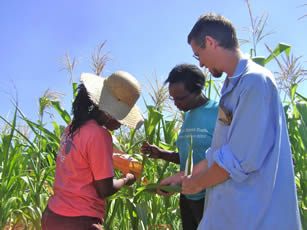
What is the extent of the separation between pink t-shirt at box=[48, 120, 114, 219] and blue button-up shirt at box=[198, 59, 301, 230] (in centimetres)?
54

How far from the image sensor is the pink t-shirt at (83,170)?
1.39 m

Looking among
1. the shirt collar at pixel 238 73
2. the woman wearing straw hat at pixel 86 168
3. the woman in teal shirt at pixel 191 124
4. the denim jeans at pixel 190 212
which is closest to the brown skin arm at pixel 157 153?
the woman in teal shirt at pixel 191 124

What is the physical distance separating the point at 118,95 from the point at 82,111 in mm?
190

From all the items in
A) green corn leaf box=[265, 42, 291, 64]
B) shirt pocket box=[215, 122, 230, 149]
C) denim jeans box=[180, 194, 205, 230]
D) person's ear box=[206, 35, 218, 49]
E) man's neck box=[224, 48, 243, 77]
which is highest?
person's ear box=[206, 35, 218, 49]

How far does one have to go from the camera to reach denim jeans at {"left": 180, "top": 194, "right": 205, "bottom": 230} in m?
1.71

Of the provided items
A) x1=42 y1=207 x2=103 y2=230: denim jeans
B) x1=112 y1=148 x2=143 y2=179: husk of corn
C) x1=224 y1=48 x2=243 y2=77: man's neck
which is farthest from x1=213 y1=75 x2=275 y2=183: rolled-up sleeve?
x1=112 y1=148 x2=143 y2=179: husk of corn

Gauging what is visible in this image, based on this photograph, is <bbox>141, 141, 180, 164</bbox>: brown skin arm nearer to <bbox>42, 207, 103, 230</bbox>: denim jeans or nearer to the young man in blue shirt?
<bbox>42, 207, 103, 230</bbox>: denim jeans

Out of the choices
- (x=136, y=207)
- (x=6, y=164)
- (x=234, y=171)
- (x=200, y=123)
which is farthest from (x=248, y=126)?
(x=6, y=164)

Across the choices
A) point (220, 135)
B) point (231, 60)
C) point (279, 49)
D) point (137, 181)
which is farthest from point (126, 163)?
point (279, 49)

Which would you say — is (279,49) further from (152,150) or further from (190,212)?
(190,212)

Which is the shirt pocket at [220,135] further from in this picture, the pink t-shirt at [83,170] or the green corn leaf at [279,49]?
the green corn leaf at [279,49]

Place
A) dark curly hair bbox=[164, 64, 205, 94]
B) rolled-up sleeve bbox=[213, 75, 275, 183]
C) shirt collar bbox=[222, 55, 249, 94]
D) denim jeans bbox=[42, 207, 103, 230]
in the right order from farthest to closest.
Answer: dark curly hair bbox=[164, 64, 205, 94] → denim jeans bbox=[42, 207, 103, 230] → shirt collar bbox=[222, 55, 249, 94] → rolled-up sleeve bbox=[213, 75, 275, 183]

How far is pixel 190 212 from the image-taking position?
181cm

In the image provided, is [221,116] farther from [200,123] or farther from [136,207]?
[136,207]
